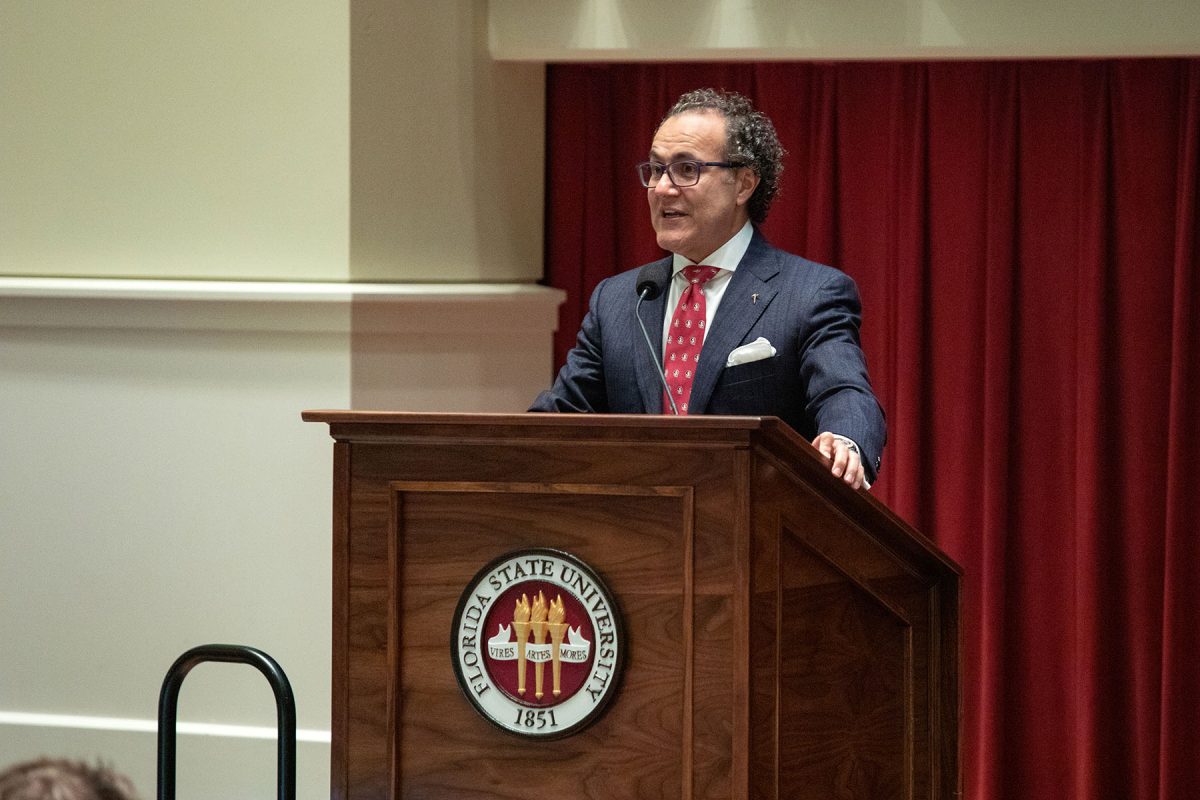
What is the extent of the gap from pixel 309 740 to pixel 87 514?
31.0 inches

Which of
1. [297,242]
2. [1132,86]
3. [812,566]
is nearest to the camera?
[812,566]

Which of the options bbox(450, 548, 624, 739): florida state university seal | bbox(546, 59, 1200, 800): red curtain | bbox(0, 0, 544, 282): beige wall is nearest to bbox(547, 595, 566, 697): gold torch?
bbox(450, 548, 624, 739): florida state university seal

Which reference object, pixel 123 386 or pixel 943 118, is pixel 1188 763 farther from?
pixel 123 386

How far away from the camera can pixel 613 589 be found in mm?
2217

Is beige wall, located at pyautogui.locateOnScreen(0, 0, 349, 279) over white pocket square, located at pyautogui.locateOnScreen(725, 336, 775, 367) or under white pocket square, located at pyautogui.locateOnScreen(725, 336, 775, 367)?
over

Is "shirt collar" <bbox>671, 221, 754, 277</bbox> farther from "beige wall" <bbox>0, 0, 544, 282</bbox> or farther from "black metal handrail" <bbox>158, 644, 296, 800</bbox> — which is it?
"black metal handrail" <bbox>158, 644, 296, 800</bbox>

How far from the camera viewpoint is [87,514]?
13.0 ft

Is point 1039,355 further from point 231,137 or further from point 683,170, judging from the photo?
point 231,137

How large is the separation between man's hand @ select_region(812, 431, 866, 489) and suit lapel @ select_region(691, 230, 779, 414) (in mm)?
484

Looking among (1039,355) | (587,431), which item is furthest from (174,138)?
(1039,355)

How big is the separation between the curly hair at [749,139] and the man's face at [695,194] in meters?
0.02

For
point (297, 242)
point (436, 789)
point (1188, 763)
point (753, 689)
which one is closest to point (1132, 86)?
point (1188, 763)

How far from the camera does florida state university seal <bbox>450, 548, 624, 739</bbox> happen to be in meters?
2.21

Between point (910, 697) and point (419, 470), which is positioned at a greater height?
point (419, 470)
